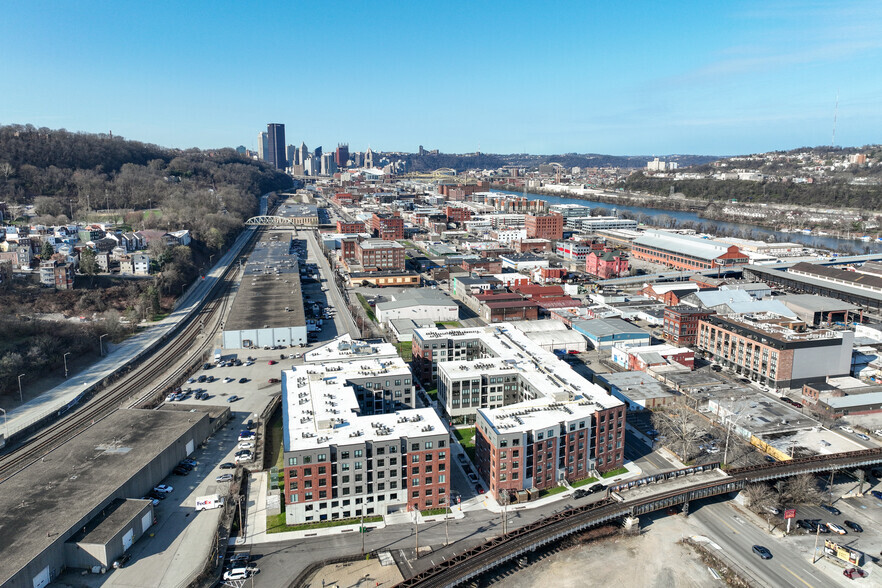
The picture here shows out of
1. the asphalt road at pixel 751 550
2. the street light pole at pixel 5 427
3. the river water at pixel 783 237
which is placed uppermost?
the river water at pixel 783 237

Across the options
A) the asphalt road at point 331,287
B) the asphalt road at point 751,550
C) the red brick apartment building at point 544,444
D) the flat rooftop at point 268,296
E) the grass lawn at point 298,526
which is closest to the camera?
the asphalt road at point 751,550

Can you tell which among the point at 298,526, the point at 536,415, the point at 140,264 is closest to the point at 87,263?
the point at 140,264

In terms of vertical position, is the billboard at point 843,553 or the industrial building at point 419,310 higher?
the industrial building at point 419,310

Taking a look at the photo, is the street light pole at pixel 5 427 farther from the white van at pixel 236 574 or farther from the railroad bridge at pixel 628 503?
→ the railroad bridge at pixel 628 503

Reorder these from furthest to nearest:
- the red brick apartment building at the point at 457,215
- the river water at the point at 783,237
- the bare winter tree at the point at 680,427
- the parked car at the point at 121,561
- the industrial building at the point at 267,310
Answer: the red brick apartment building at the point at 457,215 < the river water at the point at 783,237 < the industrial building at the point at 267,310 < the bare winter tree at the point at 680,427 < the parked car at the point at 121,561

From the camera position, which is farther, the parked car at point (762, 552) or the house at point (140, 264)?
the house at point (140, 264)

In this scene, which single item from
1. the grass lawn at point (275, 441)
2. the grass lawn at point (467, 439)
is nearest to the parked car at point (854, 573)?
the grass lawn at point (467, 439)
